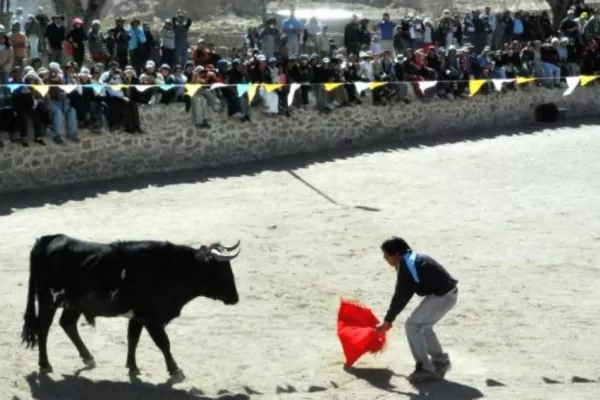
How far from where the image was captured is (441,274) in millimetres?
12133

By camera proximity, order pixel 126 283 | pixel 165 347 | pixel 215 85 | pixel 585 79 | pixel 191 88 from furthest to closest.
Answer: pixel 585 79, pixel 215 85, pixel 191 88, pixel 165 347, pixel 126 283

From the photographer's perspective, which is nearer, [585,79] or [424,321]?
[424,321]

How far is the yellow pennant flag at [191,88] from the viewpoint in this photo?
23.7 meters

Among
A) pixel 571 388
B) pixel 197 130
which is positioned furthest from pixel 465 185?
pixel 571 388

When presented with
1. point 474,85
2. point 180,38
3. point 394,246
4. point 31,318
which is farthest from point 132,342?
point 474,85

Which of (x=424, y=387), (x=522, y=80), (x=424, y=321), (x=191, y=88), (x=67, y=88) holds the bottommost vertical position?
(x=424, y=387)

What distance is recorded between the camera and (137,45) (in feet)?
86.8

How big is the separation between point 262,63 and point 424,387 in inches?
557

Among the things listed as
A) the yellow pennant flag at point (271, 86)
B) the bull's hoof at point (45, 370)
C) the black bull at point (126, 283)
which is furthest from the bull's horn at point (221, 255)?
the yellow pennant flag at point (271, 86)

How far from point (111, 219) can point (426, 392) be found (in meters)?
9.24

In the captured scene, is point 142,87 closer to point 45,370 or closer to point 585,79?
point 45,370

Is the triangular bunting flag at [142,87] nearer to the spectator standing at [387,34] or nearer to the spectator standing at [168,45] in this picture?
the spectator standing at [168,45]

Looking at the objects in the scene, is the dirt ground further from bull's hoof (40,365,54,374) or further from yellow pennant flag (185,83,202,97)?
yellow pennant flag (185,83,202,97)

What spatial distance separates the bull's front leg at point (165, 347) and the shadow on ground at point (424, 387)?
6.09ft
